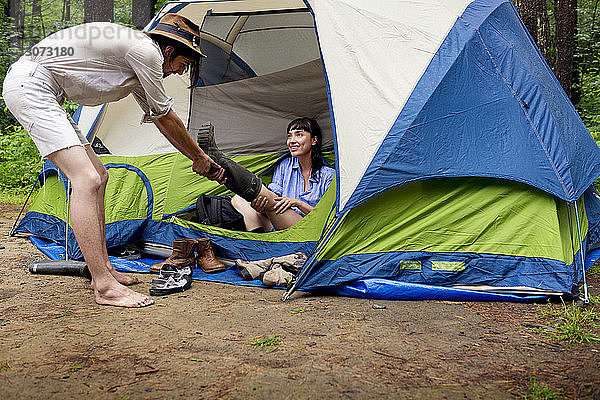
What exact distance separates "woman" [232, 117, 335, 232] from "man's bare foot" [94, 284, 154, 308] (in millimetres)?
1114

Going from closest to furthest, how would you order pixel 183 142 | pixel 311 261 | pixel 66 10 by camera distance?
pixel 311 261 < pixel 183 142 < pixel 66 10

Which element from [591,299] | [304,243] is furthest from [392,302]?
[591,299]

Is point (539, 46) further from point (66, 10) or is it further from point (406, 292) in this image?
point (66, 10)

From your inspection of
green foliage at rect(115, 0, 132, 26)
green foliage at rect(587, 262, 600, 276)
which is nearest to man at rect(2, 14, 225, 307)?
green foliage at rect(587, 262, 600, 276)

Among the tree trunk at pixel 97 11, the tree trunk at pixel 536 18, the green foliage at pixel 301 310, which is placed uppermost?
the tree trunk at pixel 536 18

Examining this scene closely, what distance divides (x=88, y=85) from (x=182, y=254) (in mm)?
1175

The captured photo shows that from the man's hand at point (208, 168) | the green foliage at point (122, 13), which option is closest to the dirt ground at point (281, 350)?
the man's hand at point (208, 168)

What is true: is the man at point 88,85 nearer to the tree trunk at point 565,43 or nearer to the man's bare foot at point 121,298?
the man's bare foot at point 121,298

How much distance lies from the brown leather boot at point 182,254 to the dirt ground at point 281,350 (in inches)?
20.4

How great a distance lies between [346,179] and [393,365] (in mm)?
1112

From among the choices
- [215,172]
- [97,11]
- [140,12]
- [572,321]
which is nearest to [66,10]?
[140,12]

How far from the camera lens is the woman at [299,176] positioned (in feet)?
12.3

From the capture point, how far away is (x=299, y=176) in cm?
405

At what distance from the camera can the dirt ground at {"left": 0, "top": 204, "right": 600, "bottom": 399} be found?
1.78 meters
